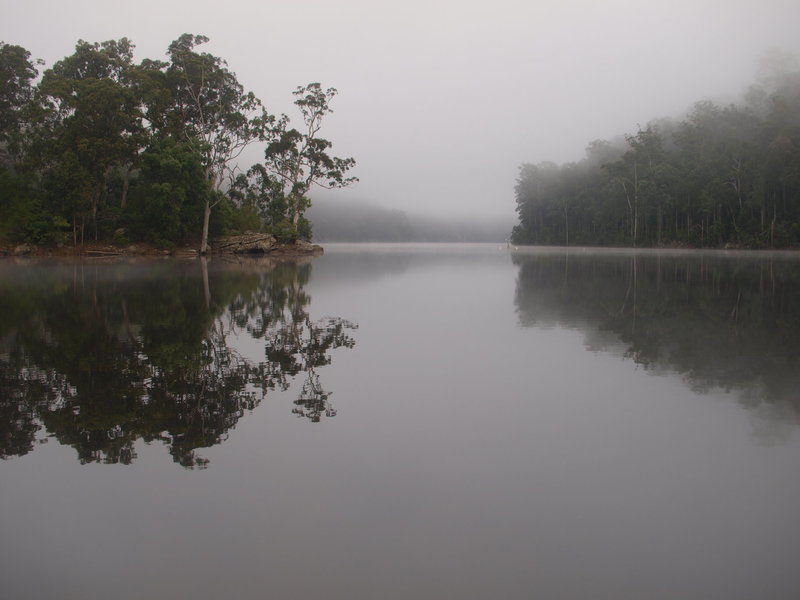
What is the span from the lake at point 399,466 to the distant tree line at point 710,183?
56.1 metres

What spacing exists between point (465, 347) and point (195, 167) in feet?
123

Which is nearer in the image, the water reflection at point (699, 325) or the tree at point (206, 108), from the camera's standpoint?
the water reflection at point (699, 325)

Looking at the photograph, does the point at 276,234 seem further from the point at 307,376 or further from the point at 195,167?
the point at 307,376

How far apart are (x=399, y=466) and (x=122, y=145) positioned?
41447 mm

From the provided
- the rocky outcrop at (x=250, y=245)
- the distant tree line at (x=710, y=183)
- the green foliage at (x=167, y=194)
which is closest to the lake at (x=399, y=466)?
the green foliage at (x=167, y=194)

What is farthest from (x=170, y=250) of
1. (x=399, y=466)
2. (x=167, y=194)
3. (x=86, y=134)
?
(x=399, y=466)

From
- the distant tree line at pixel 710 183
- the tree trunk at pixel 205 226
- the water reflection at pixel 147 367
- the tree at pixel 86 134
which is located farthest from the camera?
Answer: the distant tree line at pixel 710 183

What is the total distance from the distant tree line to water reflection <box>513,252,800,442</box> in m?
41.9

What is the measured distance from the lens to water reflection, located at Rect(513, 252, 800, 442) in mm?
7070

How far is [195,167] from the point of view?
42188 mm

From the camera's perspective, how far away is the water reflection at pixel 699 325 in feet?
23.2

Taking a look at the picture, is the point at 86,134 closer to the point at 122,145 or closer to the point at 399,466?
the point at 122,145

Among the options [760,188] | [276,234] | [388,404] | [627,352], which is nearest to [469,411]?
[388,404]

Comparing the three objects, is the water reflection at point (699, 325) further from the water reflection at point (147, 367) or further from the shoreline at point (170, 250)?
the shoreline at point (170, 250)
